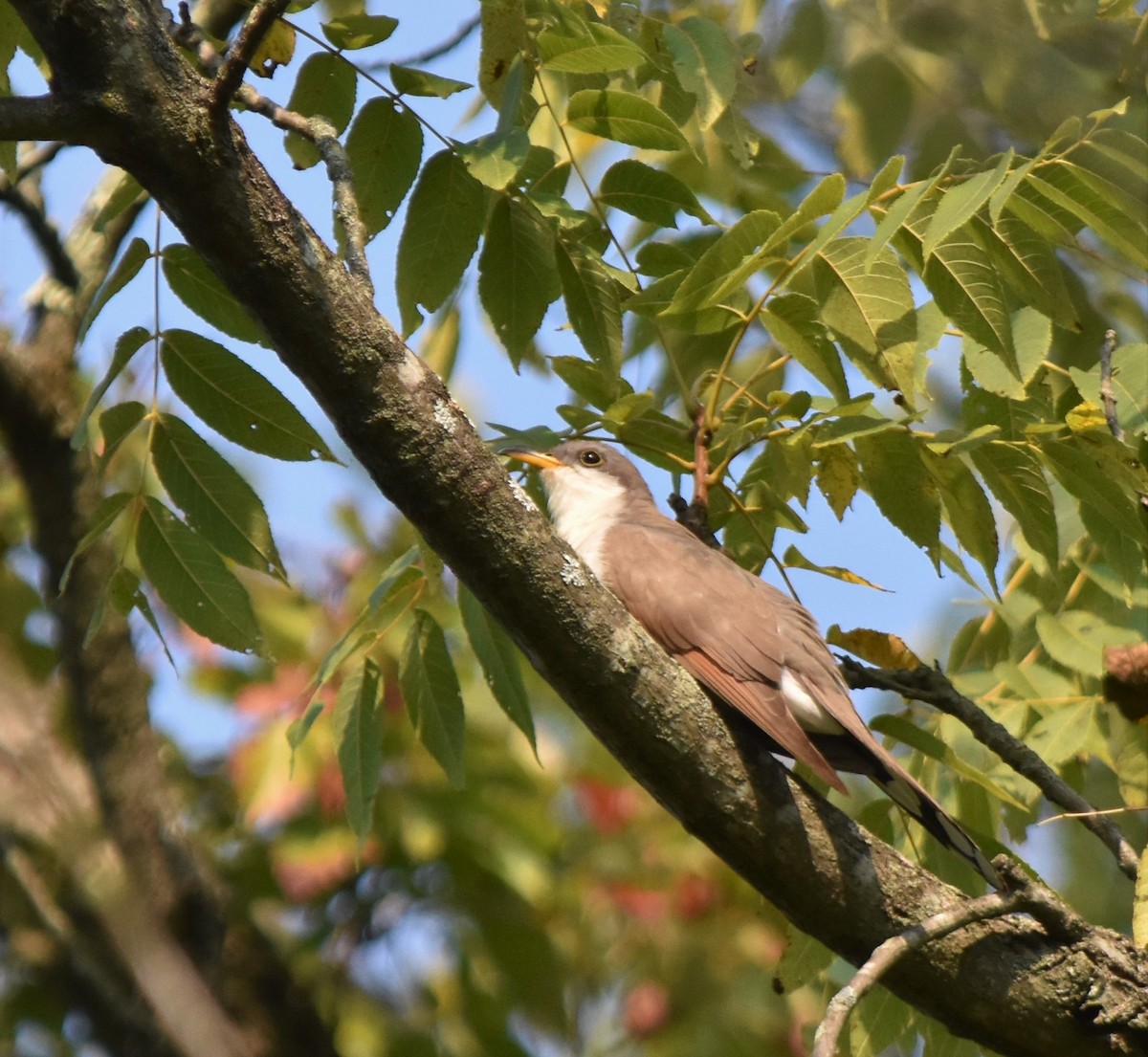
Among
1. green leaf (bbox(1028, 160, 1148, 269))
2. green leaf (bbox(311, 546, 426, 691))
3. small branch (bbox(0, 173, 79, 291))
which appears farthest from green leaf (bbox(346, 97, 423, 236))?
small branch (bbox(0, 173, 79, 291))

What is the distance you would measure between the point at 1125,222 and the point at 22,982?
555cm

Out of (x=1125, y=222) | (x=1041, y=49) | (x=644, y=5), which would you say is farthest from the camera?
(x=644, y=5)

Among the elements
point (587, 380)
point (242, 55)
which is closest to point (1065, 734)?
point (587, 380)

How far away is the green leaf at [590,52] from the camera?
356cm

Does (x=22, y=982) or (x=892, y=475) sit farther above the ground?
(x=22, y=982)

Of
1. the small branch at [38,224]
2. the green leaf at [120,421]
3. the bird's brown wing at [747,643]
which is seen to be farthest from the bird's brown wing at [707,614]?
the small branch at [38,224]

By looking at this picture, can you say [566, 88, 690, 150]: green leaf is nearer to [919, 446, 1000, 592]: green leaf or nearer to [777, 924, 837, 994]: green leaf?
[919, 446, 1000, 592]: green leaf

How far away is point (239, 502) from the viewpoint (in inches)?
152

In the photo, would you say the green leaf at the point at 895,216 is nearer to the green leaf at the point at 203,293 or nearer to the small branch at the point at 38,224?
the green leaf at the point at 203,293

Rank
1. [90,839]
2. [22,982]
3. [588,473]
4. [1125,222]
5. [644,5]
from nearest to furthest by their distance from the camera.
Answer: [90,839]
[1125,222]
[644,5]
[588,473]
[22,982]

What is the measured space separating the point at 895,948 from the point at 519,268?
1.97m

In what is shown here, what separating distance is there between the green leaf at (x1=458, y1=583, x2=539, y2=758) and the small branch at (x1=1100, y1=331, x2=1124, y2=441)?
1.70 meters

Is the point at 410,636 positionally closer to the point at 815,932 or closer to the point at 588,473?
the point at 815,932

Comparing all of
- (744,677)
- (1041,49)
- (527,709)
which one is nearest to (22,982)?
(527,709)
